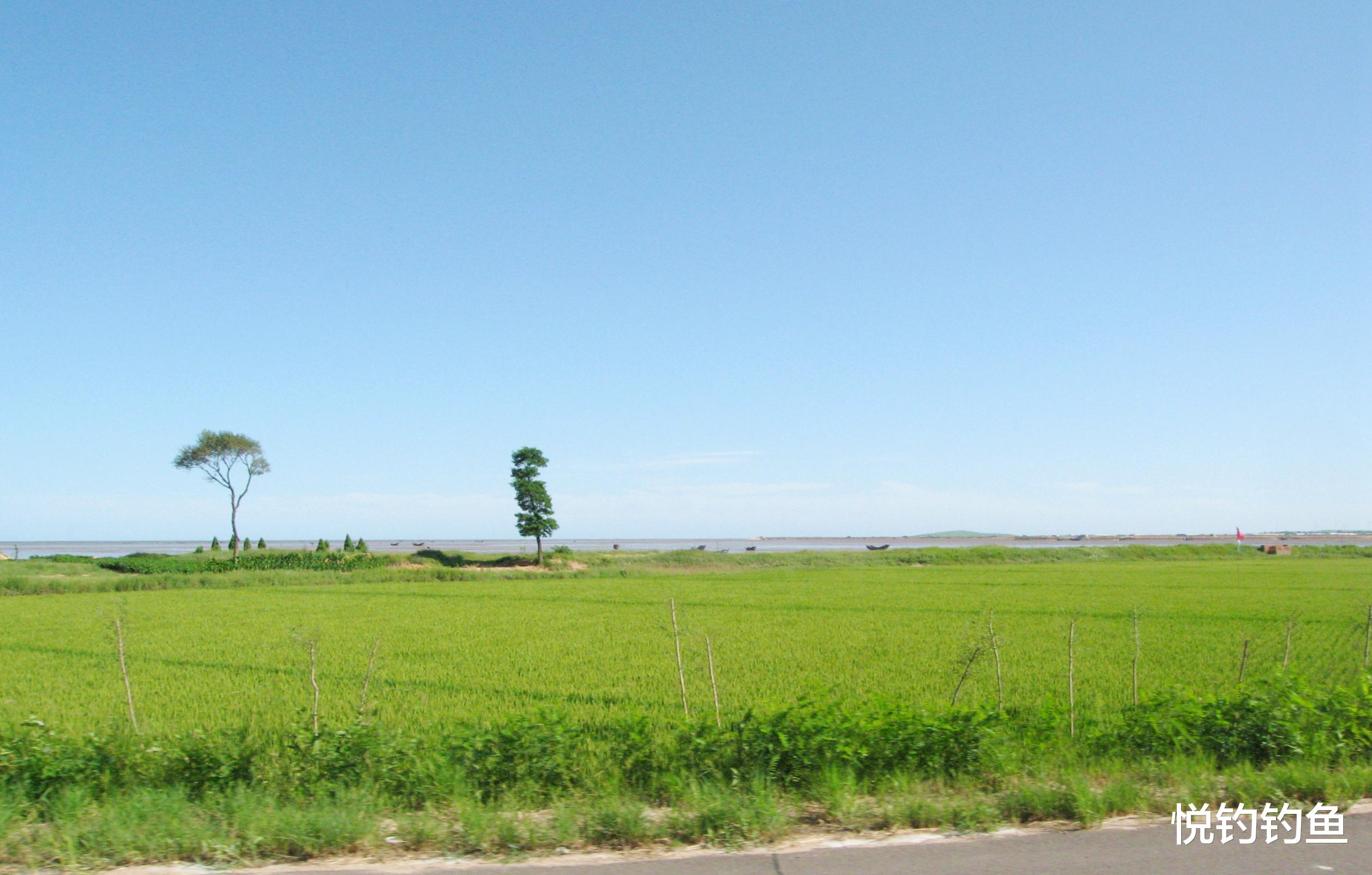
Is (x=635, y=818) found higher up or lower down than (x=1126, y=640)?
higher up

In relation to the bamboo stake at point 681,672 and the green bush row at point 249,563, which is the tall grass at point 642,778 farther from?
the green bush row at point 249,563

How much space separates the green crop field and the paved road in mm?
2564

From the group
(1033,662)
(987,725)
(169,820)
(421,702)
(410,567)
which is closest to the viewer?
(169,820)

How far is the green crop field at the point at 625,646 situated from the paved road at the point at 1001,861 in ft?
8.41

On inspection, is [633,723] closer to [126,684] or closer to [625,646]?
[126,684]

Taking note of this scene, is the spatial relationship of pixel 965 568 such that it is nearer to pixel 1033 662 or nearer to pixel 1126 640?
pixel 1126 640

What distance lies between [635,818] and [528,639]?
713 inches

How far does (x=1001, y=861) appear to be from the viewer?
211 inches

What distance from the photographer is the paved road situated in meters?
5.16

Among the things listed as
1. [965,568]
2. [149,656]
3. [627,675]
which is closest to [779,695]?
[627,675]

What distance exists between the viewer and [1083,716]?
1020 cm

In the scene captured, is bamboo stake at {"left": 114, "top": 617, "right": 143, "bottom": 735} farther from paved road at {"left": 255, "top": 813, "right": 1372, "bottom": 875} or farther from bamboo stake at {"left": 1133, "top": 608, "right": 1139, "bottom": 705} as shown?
bamboo stake at {"left": 1133, "top": 608, "right": 1139, "bottom": 705}

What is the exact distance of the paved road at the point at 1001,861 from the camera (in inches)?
203
